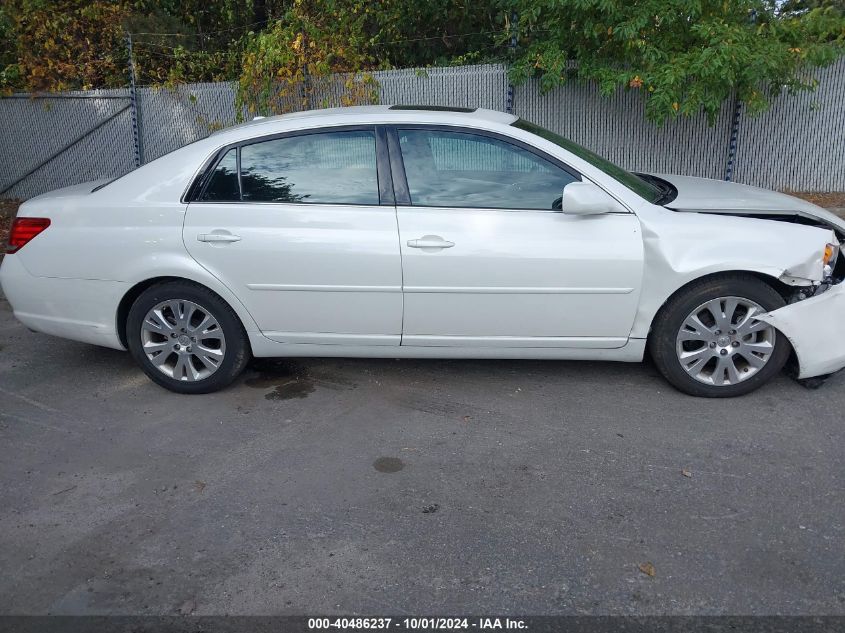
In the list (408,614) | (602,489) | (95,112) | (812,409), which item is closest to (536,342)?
(602,489)

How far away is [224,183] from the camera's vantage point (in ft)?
15.7

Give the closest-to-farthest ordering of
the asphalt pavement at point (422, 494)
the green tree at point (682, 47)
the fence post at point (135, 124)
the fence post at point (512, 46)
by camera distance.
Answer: the asphalt pavement at point (422, 494)
the green tree at point (682, 47)
the fence post at point (512, 46)
the fence post at point (135, 124)

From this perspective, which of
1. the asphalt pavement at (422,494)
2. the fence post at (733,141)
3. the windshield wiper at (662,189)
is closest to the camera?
the asphalt pavement at (422,494)

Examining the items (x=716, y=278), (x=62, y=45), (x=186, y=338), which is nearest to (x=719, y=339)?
(x=716, y=278)

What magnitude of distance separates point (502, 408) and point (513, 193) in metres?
1.26

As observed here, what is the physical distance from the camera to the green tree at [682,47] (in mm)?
8273

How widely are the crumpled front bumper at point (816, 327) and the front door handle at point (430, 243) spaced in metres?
1.82

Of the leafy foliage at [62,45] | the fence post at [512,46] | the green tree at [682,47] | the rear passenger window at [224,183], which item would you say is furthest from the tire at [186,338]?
the leafy foliage at [62,45]

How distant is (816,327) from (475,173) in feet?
7.03

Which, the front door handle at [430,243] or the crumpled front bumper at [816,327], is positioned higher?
the front door handle at [430,243]

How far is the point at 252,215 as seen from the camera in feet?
15.4

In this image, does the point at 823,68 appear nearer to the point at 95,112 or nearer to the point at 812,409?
the point at 812,409

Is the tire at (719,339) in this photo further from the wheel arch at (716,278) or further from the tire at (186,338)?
the tire at (186,338)

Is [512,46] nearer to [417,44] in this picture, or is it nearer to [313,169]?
[417,44]
